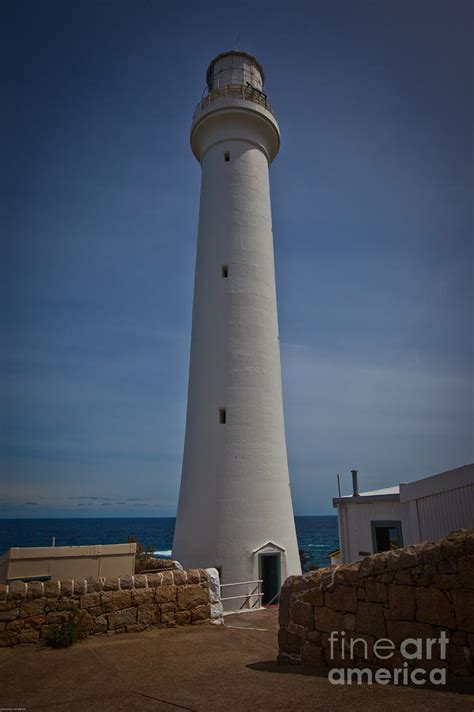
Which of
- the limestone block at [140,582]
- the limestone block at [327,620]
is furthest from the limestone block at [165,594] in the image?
the limestone block at [327,620]

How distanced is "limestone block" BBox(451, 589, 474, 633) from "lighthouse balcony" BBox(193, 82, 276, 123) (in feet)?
63.1

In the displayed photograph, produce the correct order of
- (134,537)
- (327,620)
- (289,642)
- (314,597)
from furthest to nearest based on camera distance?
1. (134,537)
2. (289,642)
3. (314,597)
4. (327,620)

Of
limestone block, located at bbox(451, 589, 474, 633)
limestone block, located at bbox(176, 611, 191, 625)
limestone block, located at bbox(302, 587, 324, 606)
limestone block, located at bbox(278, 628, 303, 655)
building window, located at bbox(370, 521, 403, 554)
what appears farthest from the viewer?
building window, located at bbox(370, 521, 403, 554)

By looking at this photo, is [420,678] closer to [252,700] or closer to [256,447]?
[252,700]

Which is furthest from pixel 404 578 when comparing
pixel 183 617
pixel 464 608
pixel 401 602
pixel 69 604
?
pixel 69 604

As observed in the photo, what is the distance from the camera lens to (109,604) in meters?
Answer: 8.38

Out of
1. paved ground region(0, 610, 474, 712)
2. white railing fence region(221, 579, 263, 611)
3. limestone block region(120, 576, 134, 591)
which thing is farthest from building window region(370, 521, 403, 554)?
limestone block region(120, 576, 134, 591)

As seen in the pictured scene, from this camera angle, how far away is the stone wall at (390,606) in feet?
16.5

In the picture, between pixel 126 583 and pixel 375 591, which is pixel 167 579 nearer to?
pixel 126 583

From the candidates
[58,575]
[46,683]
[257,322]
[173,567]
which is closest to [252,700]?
[46,683]

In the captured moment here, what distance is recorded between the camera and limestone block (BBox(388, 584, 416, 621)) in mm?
5445

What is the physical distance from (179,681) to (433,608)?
3217 millimetres

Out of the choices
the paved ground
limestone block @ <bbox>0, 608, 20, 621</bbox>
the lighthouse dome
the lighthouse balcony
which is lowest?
the paved ground

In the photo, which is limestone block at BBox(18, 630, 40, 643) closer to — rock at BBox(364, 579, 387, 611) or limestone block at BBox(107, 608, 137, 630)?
limestone block at BBox(107, 608, 137, 630)
